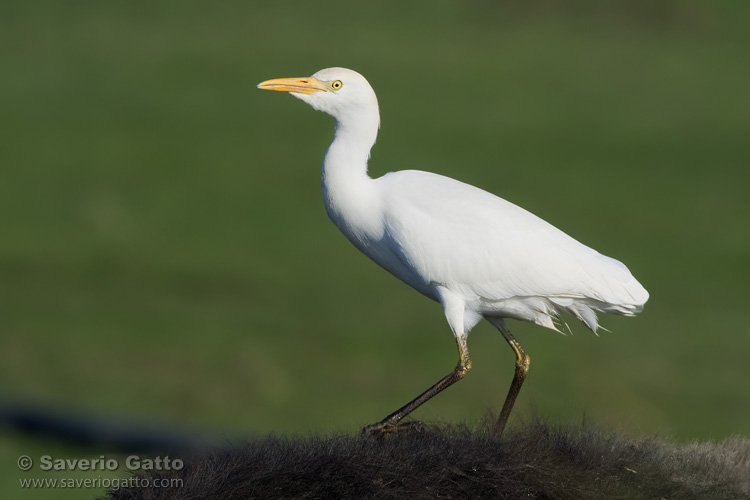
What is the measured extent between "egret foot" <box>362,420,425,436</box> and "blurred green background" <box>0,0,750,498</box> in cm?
946

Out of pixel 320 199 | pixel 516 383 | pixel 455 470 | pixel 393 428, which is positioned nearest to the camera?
pixel 455 470

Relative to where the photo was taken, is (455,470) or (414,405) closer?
(455,470)

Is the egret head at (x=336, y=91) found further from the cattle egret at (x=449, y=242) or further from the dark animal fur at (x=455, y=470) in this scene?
the dark animal fur at (x=455, y=470)

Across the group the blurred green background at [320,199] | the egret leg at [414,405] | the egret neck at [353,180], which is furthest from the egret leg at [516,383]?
the blurred green background at [320,199]

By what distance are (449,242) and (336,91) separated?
1.33 m

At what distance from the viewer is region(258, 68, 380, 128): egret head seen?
8484 mm

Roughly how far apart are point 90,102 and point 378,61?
7.84 metres

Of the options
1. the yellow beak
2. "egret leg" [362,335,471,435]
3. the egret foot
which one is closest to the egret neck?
the yellow beak

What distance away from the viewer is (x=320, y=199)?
93.6 feet

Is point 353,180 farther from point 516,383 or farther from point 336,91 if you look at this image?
point 516,383

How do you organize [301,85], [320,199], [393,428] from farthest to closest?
[320,199]
[301,85]
[393,428]

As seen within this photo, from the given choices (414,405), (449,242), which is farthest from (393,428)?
(449,242)

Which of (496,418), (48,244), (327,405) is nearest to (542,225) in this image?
(496,418)

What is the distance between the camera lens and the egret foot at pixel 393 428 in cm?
803
